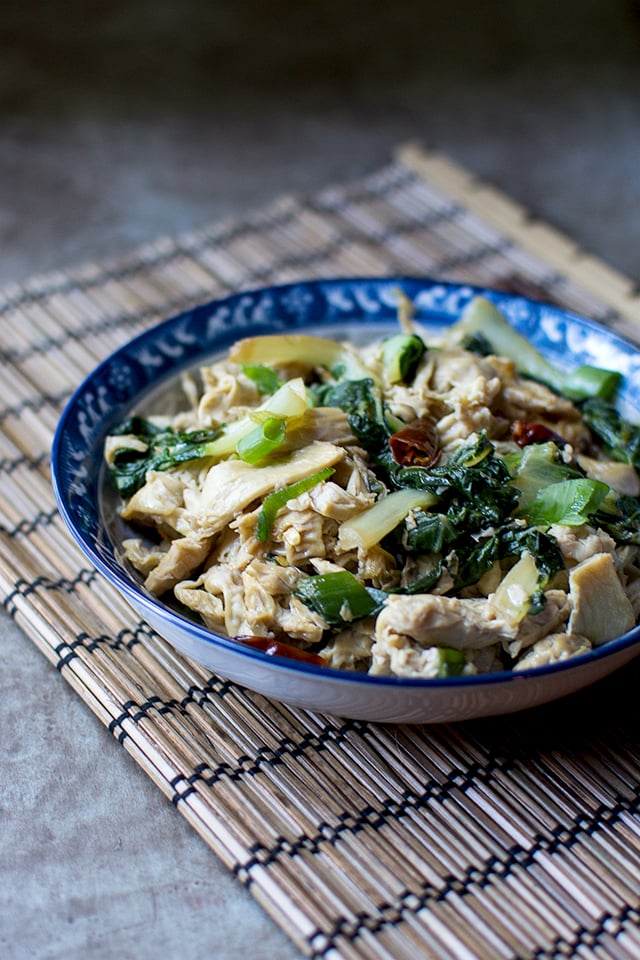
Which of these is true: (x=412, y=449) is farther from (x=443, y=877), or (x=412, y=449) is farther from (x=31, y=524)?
(x=31, y=524)

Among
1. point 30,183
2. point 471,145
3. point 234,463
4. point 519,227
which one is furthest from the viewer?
point 471,145

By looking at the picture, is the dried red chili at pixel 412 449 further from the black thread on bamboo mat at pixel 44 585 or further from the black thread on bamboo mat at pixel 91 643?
the black thread on bamboo mat at pixel 44 585

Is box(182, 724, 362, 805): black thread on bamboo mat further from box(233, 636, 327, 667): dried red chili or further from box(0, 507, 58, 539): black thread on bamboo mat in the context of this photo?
box(0, 507, 58, 539): black thread on bamboo mat

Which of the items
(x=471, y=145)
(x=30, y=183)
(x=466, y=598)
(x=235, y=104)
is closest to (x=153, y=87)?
(x=235, y=104)

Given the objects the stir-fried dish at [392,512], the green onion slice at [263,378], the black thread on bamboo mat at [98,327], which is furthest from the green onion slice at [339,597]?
the black thread on bamboo mat at [98,327]

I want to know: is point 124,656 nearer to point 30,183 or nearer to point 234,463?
point 234,463

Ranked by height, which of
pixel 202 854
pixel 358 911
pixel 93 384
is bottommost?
pixel 202 854
